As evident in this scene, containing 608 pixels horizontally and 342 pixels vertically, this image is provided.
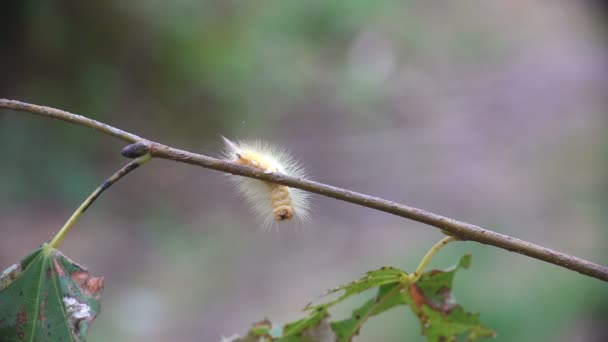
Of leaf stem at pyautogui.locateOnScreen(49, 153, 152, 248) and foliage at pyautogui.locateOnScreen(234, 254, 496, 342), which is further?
foliage at pyautogui.locateOnScreen(234, 254, 496, 342)

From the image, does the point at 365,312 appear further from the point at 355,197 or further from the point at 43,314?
the point at 43,314

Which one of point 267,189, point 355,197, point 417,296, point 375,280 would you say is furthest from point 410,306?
point 355,197

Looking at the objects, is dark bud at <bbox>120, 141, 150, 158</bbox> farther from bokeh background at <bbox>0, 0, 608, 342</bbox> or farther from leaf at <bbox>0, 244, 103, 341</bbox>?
bokeh background at <bbox>0, 0, 608, 342</bbox>

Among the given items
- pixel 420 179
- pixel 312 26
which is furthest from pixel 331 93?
pixel 420 179

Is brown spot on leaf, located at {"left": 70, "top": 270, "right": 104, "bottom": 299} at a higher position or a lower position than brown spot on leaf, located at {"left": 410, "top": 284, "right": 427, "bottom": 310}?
lower

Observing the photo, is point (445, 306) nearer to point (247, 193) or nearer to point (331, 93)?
point (247, 193)

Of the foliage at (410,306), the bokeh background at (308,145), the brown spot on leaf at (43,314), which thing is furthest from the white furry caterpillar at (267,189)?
the bokeh background at (308,145)

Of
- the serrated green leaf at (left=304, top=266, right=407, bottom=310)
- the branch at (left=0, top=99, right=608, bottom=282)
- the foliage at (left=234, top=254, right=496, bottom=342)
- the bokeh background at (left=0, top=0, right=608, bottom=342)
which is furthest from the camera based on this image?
the bokeh background at (left=0, top=0, right=608, bottom=342)

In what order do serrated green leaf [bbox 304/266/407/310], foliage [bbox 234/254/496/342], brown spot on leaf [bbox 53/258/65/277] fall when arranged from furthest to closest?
foliage [bbox 234/254/496/342], serrated green leaf [bbox 304/266/407/310], brown spot on leaf [bbox 53/258/65/277]

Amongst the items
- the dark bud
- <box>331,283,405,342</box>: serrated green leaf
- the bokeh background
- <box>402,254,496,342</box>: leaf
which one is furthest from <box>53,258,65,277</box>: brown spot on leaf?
the bokeh background
